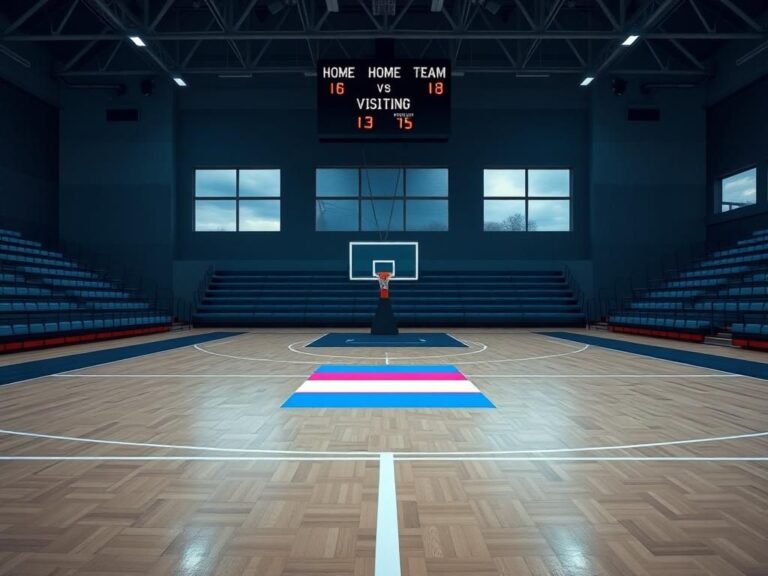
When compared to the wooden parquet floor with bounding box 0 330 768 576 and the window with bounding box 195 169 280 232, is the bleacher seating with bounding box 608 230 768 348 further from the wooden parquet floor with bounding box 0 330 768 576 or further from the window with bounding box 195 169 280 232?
the window with bounding box 195 169 280 232

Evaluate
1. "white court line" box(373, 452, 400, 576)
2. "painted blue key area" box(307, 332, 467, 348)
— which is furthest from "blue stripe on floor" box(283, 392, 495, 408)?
"painted blue key area" box(307, 332, 467, 348)

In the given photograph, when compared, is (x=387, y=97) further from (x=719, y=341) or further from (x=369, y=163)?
(x=719, y=341)

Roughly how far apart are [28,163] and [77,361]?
1128 cm

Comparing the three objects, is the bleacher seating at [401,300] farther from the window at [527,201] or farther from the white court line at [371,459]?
the white court line at [371,459]

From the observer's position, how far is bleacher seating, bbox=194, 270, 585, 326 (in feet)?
51.8

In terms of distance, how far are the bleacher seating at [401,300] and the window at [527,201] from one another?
6.02 feet

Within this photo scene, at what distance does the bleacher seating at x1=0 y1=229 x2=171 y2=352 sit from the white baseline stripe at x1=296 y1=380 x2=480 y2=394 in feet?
22.2

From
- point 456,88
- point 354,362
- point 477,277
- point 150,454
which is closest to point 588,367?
point 354,362

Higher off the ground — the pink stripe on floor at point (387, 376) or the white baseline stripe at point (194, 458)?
the white baseline stripe at point (194, 458)

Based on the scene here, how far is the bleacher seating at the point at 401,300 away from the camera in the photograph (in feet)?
51.8

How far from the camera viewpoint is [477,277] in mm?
17156

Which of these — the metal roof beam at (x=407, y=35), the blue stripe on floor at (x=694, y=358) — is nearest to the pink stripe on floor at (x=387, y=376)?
the blue stripe on floor at (x=694, y=358)

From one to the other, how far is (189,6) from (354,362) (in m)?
14.5

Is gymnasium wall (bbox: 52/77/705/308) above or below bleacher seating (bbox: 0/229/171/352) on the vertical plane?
above
